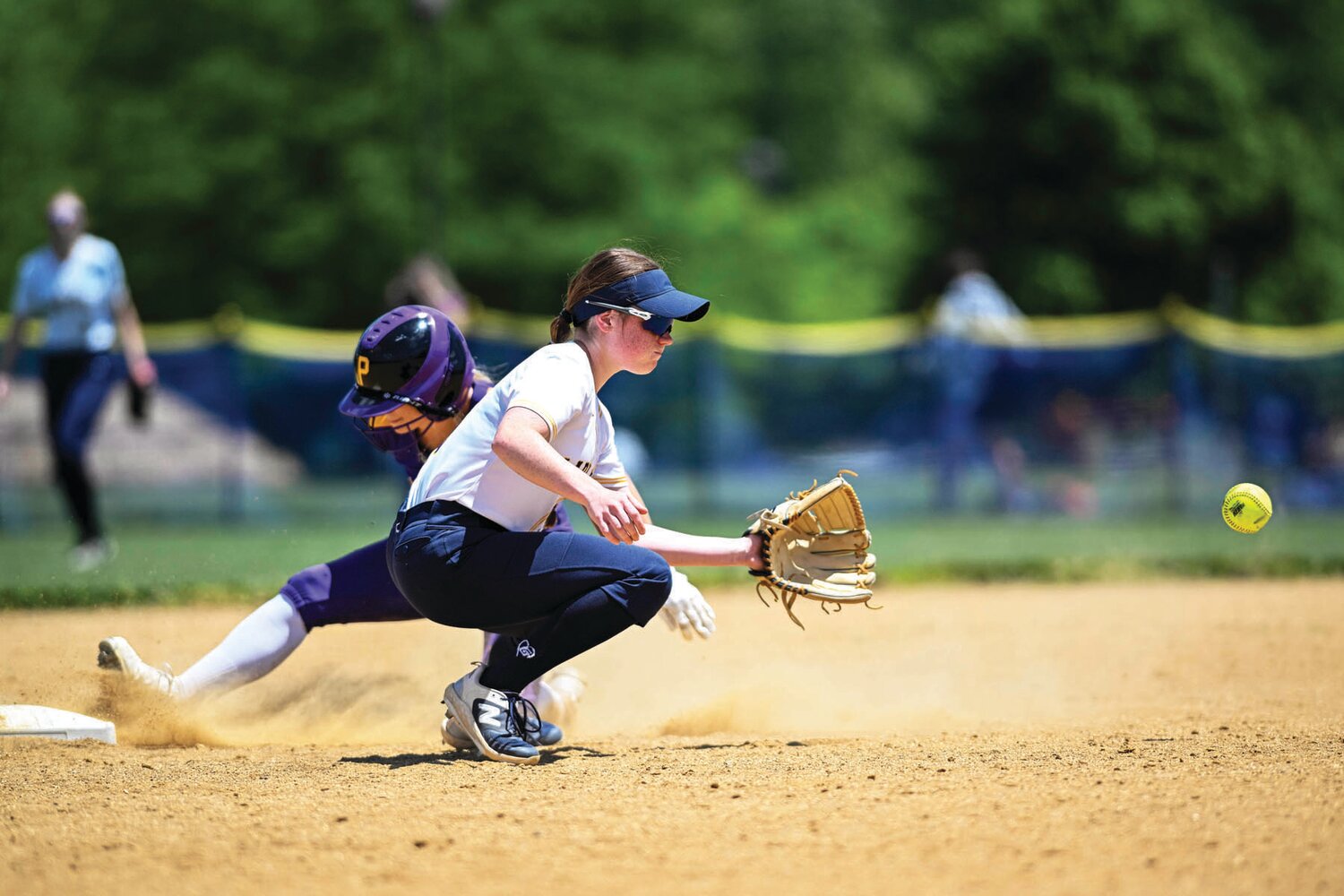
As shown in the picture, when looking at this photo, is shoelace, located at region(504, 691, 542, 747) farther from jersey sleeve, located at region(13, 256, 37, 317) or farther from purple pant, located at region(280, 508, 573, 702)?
jersey sleeve, located at region(13, 256, 37, 317)

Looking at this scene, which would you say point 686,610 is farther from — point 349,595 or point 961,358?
point 961,358

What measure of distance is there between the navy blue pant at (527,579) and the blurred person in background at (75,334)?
5503 millimetres

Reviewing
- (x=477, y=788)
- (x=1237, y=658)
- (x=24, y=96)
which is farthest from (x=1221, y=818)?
(x=24, y=96)

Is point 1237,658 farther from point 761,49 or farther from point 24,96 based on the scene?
point 761,49

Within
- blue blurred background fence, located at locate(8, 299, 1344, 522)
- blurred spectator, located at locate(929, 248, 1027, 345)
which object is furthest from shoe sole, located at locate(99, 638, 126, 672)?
blurred spectator, located at locate(929, 248, 1027, 345)

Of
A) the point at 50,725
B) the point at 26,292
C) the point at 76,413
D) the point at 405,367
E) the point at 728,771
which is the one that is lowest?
the point at 728,771

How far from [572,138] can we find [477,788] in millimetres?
26437

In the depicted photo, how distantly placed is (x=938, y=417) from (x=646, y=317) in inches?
345

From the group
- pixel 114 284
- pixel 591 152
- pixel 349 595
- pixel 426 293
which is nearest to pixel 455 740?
pixel 349 595

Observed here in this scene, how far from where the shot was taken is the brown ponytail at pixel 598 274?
4.50 meters

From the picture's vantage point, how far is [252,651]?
4.91 metres

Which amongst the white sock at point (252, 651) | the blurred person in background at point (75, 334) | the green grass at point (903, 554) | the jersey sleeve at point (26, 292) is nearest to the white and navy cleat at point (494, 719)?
the white sock at point (252, 651)

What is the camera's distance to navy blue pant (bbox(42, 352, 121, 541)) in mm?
9188

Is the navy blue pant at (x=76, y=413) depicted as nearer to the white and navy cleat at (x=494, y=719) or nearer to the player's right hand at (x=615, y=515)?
the white and navy cleat at (x=494, y=719)
